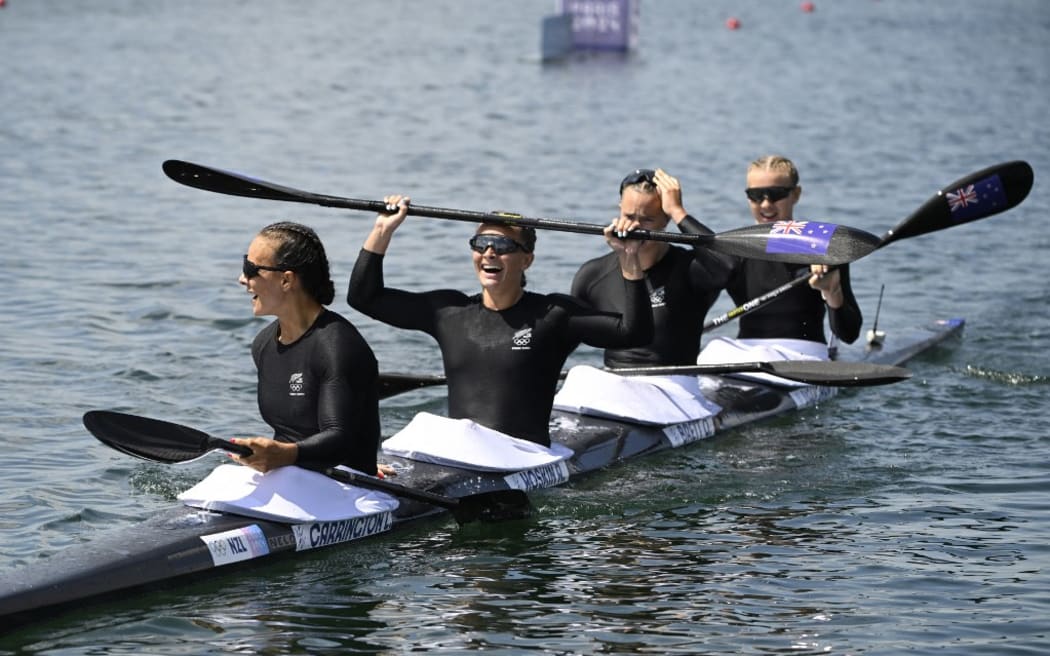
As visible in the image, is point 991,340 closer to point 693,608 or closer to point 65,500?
point 693,608

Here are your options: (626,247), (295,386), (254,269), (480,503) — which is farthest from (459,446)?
(254,269)

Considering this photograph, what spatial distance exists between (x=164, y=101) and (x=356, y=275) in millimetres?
21885

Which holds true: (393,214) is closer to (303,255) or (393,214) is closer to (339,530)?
(303,255)

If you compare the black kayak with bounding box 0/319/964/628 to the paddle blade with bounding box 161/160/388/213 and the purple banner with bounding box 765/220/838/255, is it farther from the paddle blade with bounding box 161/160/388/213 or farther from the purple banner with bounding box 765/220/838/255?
the paddle blade with bounding box 161/160/388/213

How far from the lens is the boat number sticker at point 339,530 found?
8.20 meters

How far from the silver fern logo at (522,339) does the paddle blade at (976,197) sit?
9.36 ft

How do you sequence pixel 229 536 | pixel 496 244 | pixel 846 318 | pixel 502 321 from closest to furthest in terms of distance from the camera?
pixel 229 536 < pixel 496 244 < pixel 502 321 < pixel 846 318

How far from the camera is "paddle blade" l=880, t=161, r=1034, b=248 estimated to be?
10.7m

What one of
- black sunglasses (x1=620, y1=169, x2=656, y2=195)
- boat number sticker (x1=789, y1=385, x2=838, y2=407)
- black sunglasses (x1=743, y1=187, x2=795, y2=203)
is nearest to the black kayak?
black sunglasses (x1=620, y1=169, x2=656, y2=195)

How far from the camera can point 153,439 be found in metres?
7.72

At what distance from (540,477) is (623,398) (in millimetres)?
1285

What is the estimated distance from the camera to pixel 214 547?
7.81 m

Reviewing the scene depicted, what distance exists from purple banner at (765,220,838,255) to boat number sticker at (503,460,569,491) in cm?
193

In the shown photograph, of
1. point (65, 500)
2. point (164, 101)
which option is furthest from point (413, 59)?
point (65, 500)
